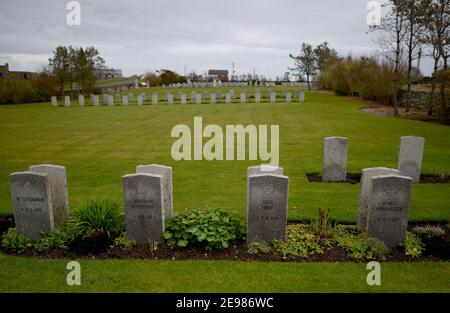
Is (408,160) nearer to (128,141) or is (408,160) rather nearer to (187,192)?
(187,192)

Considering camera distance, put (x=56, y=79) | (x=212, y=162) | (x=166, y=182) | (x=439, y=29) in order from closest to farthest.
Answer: (x=166, y=182) < (x=212, y=162) < (x=439, y=29) < (x=56, y=79)

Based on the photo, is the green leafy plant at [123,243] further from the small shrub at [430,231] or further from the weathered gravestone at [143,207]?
the small shrub at [430,231]

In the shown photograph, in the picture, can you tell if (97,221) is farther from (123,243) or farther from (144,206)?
(144,206)

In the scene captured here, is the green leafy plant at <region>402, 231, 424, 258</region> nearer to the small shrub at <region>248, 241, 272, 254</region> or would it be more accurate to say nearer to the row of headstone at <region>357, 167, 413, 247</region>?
the row of headstone at <region>357, 167, 413, 247</region>

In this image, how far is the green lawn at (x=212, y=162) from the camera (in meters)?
9.15

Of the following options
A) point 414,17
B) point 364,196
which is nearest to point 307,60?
point 414,17

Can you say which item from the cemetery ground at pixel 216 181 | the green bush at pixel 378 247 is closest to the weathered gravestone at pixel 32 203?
the cemetery ground at pixel 216 181

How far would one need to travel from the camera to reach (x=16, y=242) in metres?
6.72

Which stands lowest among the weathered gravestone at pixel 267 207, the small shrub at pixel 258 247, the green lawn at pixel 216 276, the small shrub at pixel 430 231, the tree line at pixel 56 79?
the green lawn at pixel 216 276

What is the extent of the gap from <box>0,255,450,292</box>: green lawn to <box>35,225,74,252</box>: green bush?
0.40 m

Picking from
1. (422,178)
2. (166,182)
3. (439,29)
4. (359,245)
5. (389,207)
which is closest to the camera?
(359,245)

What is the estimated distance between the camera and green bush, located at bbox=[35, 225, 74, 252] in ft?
21.6

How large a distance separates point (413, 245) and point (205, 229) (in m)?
3.99

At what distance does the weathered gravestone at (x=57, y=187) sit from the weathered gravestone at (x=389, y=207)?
632 cm
